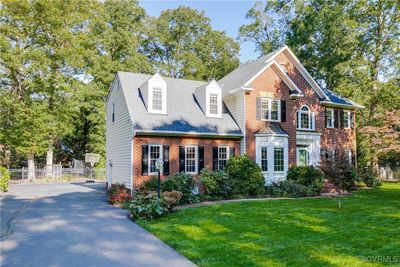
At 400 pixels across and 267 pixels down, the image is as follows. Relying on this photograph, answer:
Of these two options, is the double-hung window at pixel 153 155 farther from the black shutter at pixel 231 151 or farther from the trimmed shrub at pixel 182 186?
the black shutter at pixel 231 151

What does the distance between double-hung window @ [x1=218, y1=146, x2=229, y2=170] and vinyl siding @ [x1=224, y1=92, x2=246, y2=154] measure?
1013mm

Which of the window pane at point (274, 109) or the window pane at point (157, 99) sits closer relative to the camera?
the window pane at point (157, 99)

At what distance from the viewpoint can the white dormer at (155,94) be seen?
700 inches

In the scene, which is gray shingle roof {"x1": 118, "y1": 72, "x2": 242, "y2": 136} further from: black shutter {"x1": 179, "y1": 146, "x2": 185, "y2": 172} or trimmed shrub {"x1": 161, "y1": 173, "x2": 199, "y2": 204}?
trimmed shrub {"x1": 161, "y1": 173, "x2": 199, "y2": 204}

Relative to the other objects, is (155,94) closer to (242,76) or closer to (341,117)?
(242,76)

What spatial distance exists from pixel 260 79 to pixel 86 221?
13.4m

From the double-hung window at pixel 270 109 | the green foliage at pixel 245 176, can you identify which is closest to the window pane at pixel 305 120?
the double-hung window at pixel 270 109

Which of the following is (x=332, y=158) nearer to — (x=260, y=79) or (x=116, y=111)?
(x=260, y=79)

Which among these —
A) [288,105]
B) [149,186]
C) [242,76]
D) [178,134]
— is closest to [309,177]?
[288,105]

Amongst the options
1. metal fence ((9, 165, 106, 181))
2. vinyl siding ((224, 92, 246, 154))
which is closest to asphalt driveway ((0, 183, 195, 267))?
vinyl siding ((224, 92, 246, 154))

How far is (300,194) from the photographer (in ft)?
58.0

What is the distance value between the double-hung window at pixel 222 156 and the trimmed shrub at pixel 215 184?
5.64 feet

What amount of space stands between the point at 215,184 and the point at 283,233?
7.80 metres

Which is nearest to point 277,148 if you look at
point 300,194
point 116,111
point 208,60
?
point 300,194
